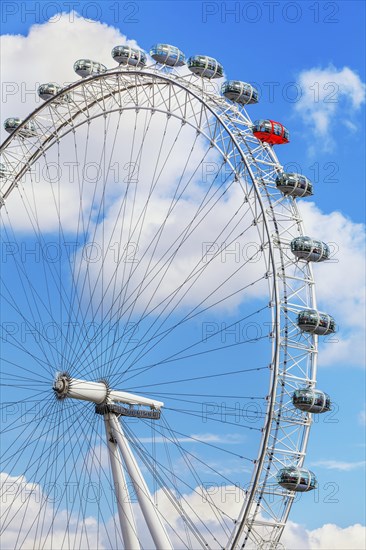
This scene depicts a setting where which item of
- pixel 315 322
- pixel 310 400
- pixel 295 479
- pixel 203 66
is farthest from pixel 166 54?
pixel 295 479

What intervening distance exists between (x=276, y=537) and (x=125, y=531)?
4.70 m

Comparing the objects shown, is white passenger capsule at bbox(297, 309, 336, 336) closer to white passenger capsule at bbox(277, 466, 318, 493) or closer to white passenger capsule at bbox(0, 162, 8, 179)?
white passenger capsule at bbox(277, 466, 318, 493)

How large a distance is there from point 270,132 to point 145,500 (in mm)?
13050

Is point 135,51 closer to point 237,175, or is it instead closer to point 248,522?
point 237,175

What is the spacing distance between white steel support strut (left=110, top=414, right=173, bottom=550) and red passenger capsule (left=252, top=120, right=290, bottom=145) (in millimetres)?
10955

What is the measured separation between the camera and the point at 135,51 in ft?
195

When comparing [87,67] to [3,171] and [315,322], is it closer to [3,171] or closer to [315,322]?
[3,171]

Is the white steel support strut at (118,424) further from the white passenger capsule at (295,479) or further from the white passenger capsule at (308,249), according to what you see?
the white passenger capsule at (308,249)

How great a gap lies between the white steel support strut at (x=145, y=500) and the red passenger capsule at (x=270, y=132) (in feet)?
35.9

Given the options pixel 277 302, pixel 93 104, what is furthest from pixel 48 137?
pixel 277 302

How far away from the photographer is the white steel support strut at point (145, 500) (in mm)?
51406

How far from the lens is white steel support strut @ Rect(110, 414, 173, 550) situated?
51.4 m

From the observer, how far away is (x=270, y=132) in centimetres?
5631

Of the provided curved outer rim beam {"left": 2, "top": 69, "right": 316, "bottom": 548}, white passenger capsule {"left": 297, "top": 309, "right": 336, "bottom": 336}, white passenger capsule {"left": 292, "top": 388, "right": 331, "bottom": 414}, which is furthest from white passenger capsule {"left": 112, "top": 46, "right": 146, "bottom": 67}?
white passenger capsule {"left": 292, "top": 388, "right": 331, "bottom": 414}
